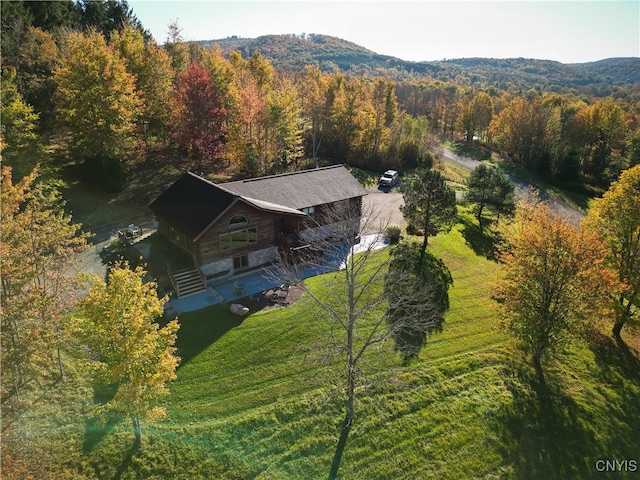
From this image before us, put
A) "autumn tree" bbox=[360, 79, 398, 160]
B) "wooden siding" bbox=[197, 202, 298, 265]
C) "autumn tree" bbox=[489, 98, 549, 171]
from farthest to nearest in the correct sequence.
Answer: "autumn tree" bbox=[489, 98, 549, 171] < "autumn tree" bbox=[360, 79, 398, 160] < "wooden siding" bbox=[197, 202, 298, 265]

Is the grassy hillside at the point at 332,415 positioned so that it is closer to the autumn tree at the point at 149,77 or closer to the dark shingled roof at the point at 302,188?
the dark shingled roof at the point at 302,188

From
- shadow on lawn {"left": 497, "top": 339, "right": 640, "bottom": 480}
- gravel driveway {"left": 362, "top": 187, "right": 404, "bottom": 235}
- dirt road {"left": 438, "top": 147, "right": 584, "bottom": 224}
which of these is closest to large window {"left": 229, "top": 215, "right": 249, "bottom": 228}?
gravel driveway {"left": 362, "top": 187, "right": 404, "bottom": 235}

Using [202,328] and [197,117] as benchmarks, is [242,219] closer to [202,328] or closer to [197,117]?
[202,328]

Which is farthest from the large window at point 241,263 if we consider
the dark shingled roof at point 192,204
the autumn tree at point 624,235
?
the autumn tree at point 624,235

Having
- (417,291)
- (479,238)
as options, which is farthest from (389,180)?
(417,291)

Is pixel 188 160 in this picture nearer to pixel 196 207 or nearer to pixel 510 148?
pixel 196 207

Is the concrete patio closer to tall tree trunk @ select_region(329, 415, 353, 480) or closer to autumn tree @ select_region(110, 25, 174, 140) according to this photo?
tall tree trunk @ select_region(329, 415, 353, 480)
